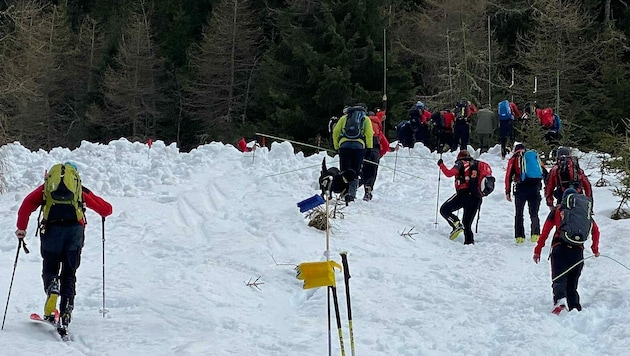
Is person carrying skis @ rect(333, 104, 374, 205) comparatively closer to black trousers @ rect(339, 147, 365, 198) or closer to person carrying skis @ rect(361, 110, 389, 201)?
black trousers @ rect(339, 147, 365, 198)

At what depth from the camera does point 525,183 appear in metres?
12.2

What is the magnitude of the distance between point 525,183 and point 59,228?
7585 mm

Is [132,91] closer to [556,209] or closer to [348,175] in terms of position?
[348,175]

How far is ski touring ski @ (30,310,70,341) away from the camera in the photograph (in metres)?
7.12

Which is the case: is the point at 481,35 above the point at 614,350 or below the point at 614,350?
above

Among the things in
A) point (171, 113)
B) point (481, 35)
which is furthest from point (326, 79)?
point (171, 113)

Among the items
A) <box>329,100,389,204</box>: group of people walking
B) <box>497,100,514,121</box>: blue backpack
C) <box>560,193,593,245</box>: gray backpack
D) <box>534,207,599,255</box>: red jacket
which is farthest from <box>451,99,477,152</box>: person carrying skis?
<box>560,193,593,245</box>: gray backpack

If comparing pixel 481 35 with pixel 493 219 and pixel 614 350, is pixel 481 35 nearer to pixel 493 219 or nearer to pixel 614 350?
pixel 493 219

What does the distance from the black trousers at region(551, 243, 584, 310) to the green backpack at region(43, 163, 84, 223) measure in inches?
202

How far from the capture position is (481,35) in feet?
117

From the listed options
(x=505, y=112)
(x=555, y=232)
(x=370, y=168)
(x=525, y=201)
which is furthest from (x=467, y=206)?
(x=505, y=112)

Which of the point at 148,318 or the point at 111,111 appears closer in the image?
the point at 148,318

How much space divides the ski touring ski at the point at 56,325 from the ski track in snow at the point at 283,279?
9cm

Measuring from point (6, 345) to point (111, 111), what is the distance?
133ft
